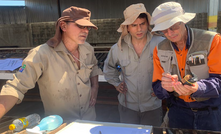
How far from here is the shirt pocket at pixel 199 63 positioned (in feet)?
4.96

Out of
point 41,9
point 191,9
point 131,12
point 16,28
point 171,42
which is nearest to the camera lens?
point 171,42

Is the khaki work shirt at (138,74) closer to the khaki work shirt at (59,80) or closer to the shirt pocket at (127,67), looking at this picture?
the shirt pocket at (127,67)

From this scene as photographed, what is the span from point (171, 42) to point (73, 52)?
113 centimetres

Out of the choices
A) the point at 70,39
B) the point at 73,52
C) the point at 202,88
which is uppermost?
the point at 70,39

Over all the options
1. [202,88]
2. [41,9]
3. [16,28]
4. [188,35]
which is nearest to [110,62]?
[188,35]

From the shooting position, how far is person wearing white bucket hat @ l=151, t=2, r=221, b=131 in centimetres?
144

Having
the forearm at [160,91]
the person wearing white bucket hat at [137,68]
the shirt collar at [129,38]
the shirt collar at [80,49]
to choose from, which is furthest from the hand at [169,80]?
the shirt collar at [80,49]

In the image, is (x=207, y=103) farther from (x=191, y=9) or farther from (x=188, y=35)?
(x=191, y=9)

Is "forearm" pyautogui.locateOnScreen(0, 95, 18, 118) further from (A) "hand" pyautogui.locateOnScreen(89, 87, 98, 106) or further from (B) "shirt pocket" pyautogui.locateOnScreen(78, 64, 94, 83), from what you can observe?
(A) "hand" pyautogui.locateOnScreen(89, 87, 98, 106)

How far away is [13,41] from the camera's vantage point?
9289 mm

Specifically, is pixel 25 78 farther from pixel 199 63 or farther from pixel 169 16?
pixel 199 63

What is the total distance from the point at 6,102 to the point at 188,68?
5.31 feet

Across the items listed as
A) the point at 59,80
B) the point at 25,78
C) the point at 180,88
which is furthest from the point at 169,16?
the point at 25,78

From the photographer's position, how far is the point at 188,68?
5.24 feet
